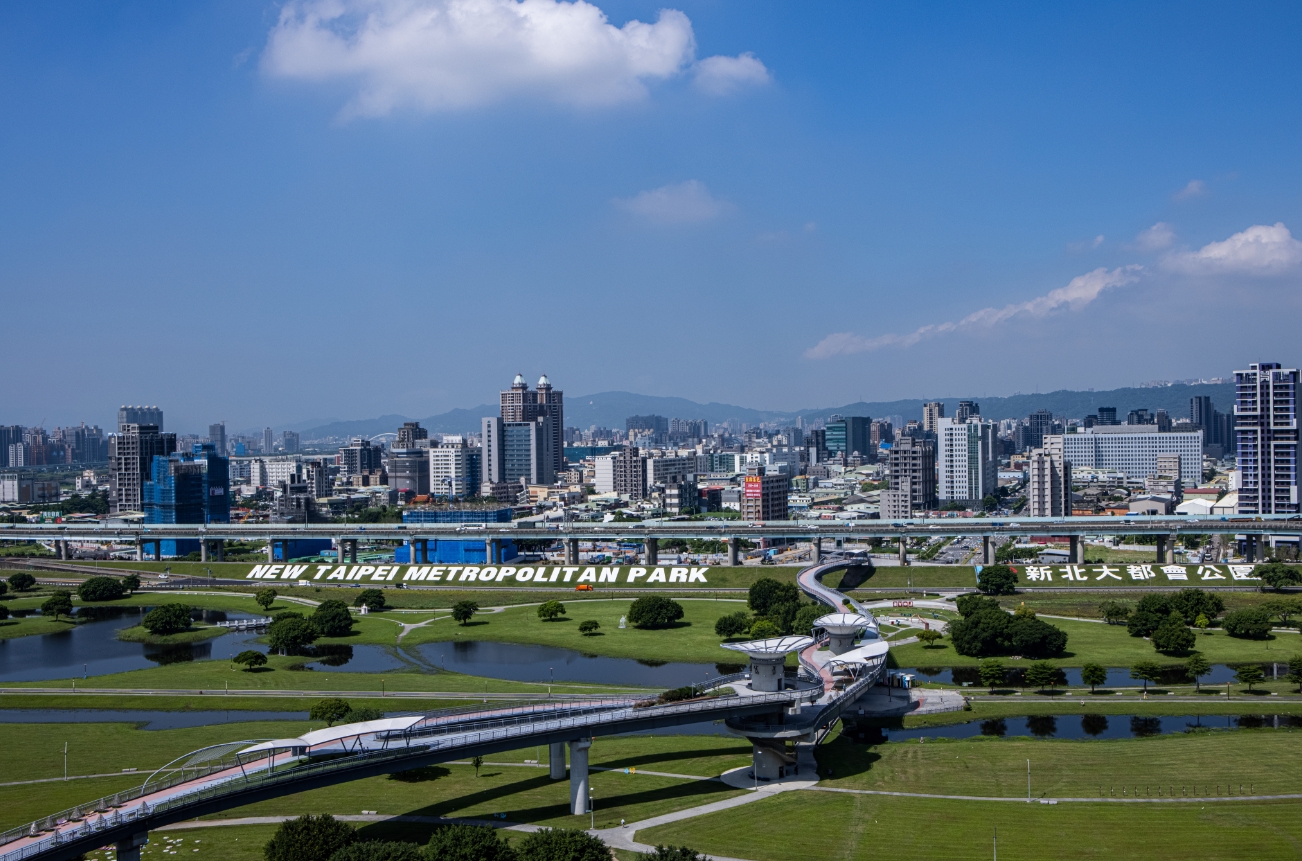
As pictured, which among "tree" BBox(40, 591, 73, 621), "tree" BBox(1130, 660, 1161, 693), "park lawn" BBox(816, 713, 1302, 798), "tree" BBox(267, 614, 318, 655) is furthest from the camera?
"tree" BBox(40, 591, 73, 621)

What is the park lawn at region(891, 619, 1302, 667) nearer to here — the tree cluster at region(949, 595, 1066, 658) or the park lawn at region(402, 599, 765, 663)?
the tree cluster at region(949, 595, 1066, 658)

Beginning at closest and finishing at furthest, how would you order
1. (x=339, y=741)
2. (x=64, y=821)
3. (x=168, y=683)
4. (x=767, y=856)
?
1. (x=64, y=821)
2. (x=767, y=856)
3. (x=339, y=741)
4. (x=168, y=683)

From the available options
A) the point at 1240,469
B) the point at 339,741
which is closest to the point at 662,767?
the point at 339,741

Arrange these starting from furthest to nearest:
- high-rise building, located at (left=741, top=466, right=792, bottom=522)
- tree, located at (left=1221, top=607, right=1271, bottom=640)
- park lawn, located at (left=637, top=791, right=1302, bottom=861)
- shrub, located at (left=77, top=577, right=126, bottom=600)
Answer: high-rise building, located at (left=741, top=466, right=792, bottom=522), shrub, located at (left=77, top=577, right=126, bottom=600), tree, located at (left=1221, top=607, right=1271, bottom=640), park lawn, located at (left=637, top=791, right=1302, bottom=861)

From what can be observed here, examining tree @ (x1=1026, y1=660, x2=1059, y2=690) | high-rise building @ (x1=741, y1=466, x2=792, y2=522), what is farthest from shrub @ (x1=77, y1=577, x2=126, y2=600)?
high-rise building @ (x1=741, y1=466, x2=792, y2=522)

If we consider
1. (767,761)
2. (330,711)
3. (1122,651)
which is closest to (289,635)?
(330,711)

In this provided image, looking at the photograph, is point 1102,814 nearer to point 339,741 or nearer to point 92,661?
point 339,741

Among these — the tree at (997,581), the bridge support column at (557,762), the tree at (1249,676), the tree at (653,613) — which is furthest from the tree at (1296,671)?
the tree at (653,613)
